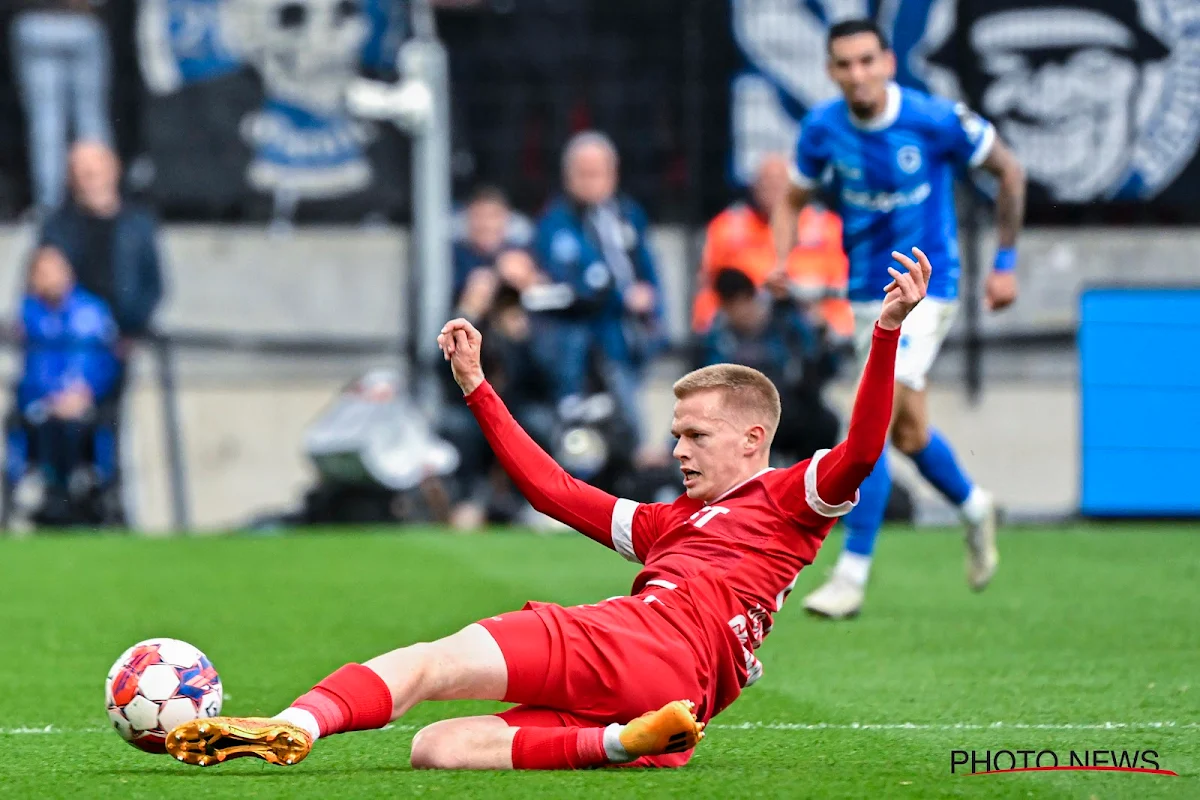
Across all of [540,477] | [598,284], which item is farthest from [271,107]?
[540,477]

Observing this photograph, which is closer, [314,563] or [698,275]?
[314,563]

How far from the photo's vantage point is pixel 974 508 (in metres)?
7.93

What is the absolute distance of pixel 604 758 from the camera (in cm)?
429

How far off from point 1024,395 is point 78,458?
6.26 metres

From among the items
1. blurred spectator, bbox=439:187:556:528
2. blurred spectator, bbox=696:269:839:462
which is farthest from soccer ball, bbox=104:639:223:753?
blurred spectator, bbox=439:187:556:528

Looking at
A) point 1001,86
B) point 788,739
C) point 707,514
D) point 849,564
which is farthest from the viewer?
point 1001,86

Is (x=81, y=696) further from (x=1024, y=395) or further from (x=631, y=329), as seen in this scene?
(x=1024, y=395)

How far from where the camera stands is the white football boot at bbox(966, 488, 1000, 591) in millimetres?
7969

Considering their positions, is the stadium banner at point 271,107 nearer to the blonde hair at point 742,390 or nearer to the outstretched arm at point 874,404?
the blonde hair at point 742,390

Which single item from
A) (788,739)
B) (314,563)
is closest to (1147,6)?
(314,563)

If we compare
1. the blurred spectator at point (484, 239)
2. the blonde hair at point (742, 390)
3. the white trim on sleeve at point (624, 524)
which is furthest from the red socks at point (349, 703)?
the blurred spectator at point (484, 239)

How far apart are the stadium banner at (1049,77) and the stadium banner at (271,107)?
2.60 metres

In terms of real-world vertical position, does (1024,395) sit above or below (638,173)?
below

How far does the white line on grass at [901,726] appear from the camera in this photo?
16.7ft
